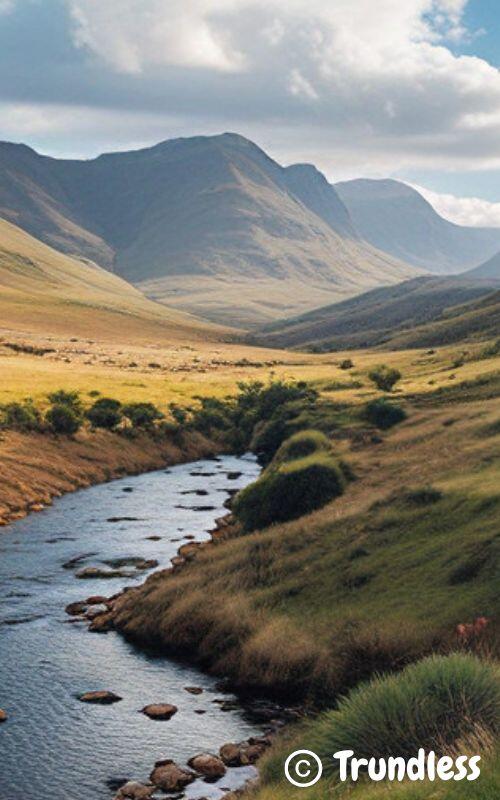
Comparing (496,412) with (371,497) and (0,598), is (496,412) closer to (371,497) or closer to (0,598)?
(371,497)

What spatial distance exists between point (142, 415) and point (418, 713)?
86.9 meters

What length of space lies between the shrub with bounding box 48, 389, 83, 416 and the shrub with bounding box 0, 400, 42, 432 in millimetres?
6347

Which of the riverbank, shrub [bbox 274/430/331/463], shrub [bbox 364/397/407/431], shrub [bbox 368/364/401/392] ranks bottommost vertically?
the riverbank

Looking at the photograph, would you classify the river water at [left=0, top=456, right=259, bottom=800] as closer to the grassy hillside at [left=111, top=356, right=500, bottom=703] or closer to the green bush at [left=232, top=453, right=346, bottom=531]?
the grassy hillside at [left=111, top=356, right=500, bottom=703]

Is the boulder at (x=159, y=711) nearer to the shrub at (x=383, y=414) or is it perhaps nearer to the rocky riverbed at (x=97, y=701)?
the rocky riverbed at (x=97, y=701)

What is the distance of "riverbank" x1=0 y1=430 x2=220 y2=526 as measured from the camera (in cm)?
7456

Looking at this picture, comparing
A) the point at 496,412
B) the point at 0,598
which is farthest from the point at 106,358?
the point at 0,598

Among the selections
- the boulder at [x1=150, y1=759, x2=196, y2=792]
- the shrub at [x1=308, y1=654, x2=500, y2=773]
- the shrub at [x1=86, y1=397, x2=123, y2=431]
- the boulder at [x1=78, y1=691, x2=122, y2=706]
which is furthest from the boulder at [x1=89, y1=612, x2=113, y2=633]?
the shrub at [x1=86, y1=397, x2=123, y2=431]

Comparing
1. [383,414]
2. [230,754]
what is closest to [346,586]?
[230,754]

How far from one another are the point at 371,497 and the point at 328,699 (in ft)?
65.6

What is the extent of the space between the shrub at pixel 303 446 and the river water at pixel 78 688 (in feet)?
31.0

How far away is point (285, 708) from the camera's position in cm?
3281

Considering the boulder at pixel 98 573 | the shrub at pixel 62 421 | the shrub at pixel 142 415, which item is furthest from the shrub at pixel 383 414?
the boulder at pixel 98 573

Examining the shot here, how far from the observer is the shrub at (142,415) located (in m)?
103
